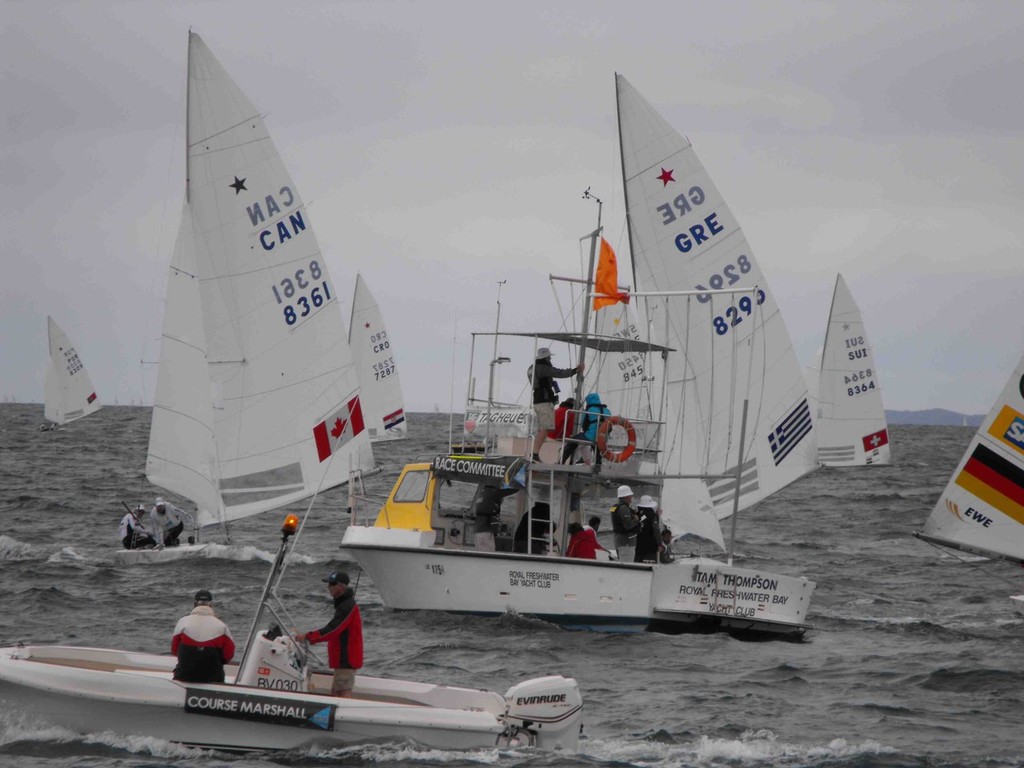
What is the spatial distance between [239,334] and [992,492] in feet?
35.2

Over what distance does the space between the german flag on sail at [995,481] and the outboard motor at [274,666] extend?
7.81m

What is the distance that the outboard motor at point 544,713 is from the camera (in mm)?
12188

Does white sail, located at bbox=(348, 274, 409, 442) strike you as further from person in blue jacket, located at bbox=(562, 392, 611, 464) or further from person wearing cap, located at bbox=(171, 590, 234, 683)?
person wearing cap, located at bbox=(171, 590, 234, 683)

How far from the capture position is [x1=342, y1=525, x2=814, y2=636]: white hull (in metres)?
17.5

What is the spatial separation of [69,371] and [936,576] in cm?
5545

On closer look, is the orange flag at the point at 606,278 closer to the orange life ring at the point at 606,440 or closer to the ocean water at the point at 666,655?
the orange life ring at the point at 606,440

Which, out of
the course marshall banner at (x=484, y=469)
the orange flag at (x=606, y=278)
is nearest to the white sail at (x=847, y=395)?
the orange flag at (x=606, y=278)

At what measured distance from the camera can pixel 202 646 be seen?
12.0 metres

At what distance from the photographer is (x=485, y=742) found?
1212 cm

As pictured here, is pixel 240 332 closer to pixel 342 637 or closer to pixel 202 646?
pixel 342 637

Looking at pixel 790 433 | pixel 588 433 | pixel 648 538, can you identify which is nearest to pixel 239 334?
pixel 588 433

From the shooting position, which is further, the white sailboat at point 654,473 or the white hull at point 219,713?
the white sailboat at point 654,473

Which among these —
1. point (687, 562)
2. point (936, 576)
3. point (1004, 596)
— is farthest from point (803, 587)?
point (936, 576)

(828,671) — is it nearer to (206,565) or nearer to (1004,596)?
(1004,596)
